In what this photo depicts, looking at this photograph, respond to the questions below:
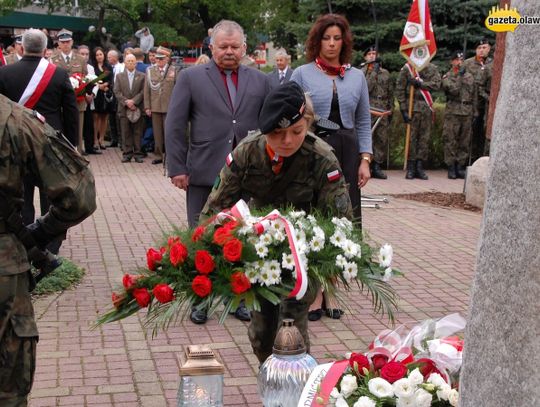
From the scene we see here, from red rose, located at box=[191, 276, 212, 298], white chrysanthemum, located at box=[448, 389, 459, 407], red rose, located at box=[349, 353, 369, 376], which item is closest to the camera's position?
white chrysanthemum, located at box=[448, 389, 459, 407]

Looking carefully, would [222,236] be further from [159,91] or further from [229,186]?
[159,91]

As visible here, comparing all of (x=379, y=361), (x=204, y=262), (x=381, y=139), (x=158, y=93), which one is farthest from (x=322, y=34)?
(x=158, y=93)

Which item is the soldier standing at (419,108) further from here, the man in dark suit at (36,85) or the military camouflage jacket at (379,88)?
the man in dark suit at (36,85)

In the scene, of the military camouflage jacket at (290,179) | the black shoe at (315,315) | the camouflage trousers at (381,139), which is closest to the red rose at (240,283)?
the military camouflage jacket at (290,179)

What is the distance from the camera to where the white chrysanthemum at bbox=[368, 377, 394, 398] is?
2.90 m

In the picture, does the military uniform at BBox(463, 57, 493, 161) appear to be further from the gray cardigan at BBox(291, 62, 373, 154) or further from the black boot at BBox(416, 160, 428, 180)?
the gray cardigan at BBox(291, 62, 373, 154)

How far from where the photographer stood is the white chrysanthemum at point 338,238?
362 centimetres

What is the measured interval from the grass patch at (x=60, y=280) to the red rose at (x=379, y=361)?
14.6 feet

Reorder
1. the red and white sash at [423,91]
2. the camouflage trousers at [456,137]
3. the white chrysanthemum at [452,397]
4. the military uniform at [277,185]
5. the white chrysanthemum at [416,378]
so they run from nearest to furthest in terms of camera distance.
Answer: the white chrysanthemum at [452,397] → the white chrysanthemum at [416,378] → the military uniform at [277,185] → the red and white sash at [423,91] → the camouflage trousers at [456,137]

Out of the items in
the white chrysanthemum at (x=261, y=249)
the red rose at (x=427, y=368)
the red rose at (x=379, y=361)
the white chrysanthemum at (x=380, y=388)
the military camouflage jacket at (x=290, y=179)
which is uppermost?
the military camouflage jacket at (x=290, y=179)

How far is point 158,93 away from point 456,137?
18.8 ft

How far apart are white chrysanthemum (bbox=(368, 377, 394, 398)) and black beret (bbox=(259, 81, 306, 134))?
4.70 feet

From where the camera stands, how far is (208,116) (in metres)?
6.31

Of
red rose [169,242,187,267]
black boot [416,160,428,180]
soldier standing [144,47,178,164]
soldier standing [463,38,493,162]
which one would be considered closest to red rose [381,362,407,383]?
red rose [169,242,187,267]
